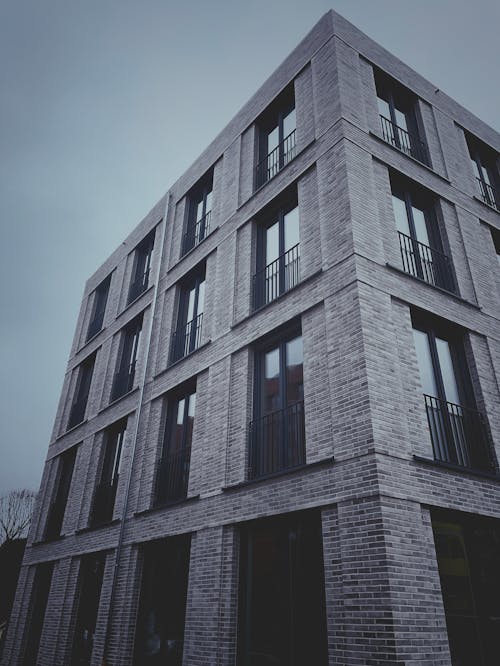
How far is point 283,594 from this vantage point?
22.7 feet

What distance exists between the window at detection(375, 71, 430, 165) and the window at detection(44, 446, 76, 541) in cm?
1240

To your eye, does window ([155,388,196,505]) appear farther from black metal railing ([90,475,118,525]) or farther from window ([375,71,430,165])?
window ([375,71,430,165])

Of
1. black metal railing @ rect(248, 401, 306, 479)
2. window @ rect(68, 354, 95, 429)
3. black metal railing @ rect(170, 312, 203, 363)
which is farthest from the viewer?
window @ rect(68, 354, 95, 429)

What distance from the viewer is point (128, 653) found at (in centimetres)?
→ 920

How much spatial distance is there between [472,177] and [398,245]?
13.7ft

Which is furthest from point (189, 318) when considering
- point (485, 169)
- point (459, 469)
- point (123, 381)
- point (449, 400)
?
point (485, 169)

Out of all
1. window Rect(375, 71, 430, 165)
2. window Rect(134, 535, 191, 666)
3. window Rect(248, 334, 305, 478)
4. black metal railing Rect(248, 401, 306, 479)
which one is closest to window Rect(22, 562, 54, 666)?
window Rect(134, 535, 191, 666)

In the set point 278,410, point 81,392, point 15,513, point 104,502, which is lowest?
point 104,502

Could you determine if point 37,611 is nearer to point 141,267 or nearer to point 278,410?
point 278,410

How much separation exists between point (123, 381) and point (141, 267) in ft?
13.8

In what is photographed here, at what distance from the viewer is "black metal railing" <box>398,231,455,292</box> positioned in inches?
357

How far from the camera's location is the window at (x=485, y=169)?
39.3 ft

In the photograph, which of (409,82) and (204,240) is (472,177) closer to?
(409,82)

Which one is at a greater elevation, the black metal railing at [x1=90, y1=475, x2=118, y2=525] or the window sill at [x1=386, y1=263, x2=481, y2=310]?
the window sill at [x1=386, y1=263, x2=481, y2=310]
